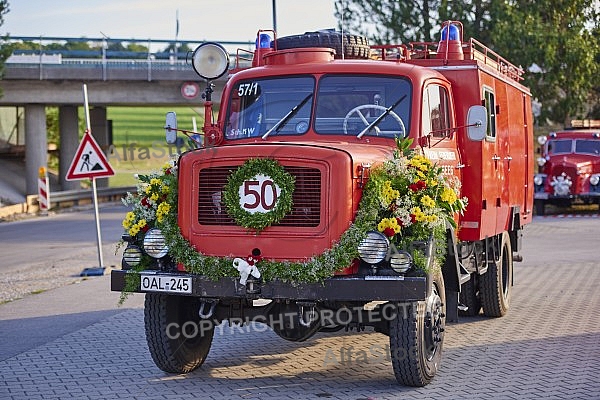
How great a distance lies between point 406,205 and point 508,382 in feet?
5.65

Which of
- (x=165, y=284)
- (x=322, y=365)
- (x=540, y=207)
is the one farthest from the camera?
(x=540, y=207)

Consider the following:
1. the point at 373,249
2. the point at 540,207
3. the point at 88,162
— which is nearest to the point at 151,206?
the point at 373,249

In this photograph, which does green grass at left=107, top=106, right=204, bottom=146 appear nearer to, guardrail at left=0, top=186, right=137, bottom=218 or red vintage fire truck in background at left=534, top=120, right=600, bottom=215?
guardrail at left=0, top=186, right=137, bottom=218

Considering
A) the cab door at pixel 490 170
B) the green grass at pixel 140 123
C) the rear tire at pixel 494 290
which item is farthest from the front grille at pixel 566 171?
the green grass at pixel 140 123

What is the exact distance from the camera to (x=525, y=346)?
10086mm

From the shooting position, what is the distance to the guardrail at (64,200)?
34812mm

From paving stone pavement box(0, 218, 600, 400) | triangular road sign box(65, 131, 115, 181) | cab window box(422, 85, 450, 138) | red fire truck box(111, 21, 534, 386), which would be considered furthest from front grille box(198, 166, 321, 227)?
triangular road sign box(65, 131, 115, 181)

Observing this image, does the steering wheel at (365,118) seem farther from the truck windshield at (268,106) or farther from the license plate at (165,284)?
the license plate at (165,284)

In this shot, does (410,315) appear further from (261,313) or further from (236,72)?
(236,72)

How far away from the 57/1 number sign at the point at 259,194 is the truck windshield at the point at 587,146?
78.2ft

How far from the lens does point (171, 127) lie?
9.71 metres

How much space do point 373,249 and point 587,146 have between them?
78.7 ft

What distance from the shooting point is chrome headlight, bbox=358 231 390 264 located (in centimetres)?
780

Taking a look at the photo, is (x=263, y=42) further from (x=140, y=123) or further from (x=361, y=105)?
(x=140, y=123)
